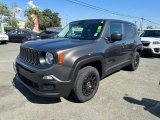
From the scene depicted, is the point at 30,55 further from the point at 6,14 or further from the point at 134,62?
the point at 6,14

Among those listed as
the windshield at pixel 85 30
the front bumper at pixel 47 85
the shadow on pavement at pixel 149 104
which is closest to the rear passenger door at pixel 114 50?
the windshield at pixel 85 30

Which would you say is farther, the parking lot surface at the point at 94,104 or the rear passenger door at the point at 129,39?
the rear passenger door at the point at 129,39

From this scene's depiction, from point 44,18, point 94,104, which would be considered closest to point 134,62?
point 94,104

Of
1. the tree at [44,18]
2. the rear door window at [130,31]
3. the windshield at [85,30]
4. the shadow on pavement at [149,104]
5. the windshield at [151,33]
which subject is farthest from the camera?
the tree at [44,18]

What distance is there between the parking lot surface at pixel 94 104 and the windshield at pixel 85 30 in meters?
1.48

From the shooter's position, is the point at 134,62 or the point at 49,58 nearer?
the point at 49,58

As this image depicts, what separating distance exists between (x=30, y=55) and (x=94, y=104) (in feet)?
5.78

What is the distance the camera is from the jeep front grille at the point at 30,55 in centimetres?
385

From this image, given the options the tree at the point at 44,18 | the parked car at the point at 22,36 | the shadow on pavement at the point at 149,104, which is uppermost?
the tree at the point at 44,18

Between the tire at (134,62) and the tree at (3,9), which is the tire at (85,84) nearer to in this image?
the tire at (134,62)

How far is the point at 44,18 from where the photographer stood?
227 feet

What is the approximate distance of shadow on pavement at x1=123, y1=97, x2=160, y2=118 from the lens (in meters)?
3.98

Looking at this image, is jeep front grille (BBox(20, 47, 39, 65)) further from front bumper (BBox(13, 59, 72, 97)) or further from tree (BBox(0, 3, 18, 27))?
tree (BBox(0, 3, 18, 27))

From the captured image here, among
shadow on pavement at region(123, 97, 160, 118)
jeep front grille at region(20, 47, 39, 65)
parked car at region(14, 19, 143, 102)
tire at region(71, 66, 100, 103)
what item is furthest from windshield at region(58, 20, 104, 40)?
shadow on pavement at region(123, 97, 160, 118)
